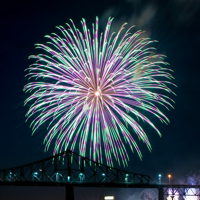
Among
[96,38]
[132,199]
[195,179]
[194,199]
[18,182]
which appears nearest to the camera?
[96,38]

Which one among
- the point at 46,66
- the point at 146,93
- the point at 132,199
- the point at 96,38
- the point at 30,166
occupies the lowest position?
the point at 132,199

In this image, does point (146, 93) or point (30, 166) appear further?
point (30, 166)

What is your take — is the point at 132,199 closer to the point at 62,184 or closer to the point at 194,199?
the point at 194,199

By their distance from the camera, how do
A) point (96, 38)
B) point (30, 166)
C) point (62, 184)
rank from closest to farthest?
point (96, 38) → point (62, 184) → point (30, 166)

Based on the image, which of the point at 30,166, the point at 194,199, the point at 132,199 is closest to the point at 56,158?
the point at 30,166

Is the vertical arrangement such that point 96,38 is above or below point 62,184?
above

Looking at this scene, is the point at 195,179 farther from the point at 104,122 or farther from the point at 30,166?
the point at 104,122

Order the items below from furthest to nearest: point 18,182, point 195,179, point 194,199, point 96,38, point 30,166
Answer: point 195,179, point 194,199, point 30,166, point 18,182, point 96,38

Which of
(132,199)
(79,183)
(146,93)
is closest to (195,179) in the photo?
(132,199)

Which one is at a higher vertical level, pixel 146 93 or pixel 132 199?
pixel 146 93

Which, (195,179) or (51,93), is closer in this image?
(51,93)
